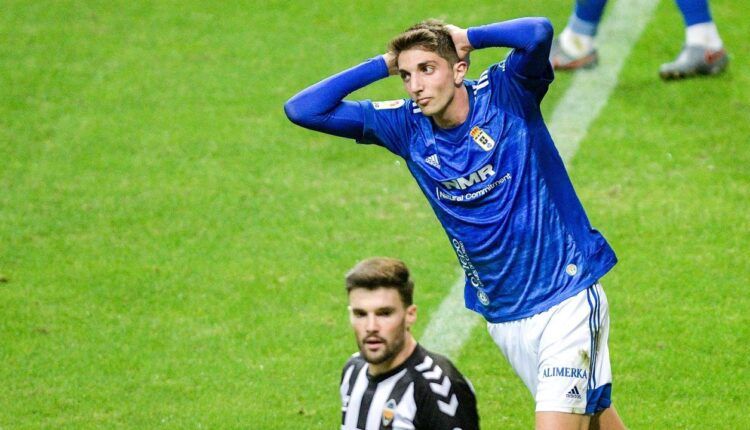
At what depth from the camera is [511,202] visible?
586 centimetres

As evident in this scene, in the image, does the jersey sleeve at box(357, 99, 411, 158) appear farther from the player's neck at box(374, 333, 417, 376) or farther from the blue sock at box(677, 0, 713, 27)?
the blue sock at box(677, 0, 713, 27)

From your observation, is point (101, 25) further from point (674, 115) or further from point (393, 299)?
point (393, 299)

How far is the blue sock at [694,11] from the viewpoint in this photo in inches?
430

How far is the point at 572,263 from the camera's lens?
5.89 metres

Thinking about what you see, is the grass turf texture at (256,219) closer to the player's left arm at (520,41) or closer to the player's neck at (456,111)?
A: the player's neck at (456,111)

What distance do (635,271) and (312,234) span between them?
7.99 ft

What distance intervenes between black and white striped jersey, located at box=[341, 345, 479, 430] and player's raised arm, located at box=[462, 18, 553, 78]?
141 cm

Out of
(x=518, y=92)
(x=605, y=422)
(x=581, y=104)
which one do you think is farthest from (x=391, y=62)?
(x=581, y=104)

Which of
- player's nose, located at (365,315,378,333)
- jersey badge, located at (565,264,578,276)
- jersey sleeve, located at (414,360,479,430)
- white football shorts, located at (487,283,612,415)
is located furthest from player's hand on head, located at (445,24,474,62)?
jersey sleeve, located at (414,360,479,430)

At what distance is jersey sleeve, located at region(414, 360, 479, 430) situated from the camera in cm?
523

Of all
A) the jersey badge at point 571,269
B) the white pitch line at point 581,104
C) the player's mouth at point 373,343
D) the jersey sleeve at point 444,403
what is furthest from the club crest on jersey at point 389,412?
the white pitch line at point 581,104

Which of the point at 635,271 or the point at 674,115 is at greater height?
the point at 674,115

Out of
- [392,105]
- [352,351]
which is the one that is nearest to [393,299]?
[392,105]

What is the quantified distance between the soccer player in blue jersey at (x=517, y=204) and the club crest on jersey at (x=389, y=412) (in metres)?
0.76
